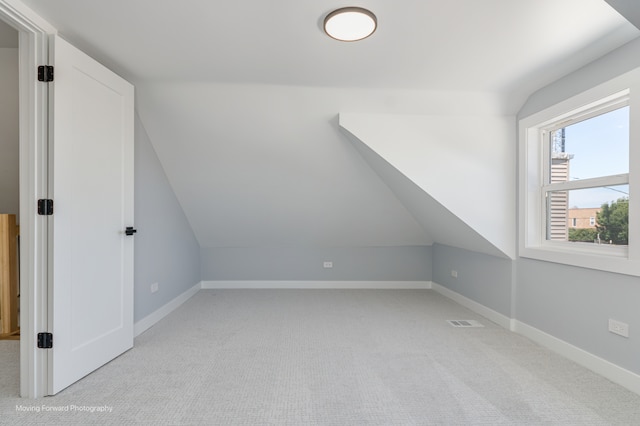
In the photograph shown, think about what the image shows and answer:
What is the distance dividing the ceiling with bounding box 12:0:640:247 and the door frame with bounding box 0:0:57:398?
0.32 meters

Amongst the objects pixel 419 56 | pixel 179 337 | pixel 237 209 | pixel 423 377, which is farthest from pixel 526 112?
pixel 179 337

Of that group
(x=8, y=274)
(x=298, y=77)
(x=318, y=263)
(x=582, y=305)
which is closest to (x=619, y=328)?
(x=582, y=305)

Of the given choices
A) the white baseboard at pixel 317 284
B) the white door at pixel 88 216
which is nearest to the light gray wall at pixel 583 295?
the white baseboard at pixel 317 284

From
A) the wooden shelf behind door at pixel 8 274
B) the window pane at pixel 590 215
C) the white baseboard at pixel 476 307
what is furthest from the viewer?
the white baseboard at pixel 476 307

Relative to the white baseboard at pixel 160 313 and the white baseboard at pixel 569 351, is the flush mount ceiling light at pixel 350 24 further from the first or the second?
the white baseboard at pixel 160 313

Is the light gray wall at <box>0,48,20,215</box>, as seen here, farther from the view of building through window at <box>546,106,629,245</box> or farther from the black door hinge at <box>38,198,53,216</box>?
the view of building through window at <box>546,106,629,245</box>

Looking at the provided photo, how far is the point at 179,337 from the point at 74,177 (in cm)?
165

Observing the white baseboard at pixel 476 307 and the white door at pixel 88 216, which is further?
the white baseboard at pixel 476 307

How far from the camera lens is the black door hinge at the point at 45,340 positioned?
1913 mm

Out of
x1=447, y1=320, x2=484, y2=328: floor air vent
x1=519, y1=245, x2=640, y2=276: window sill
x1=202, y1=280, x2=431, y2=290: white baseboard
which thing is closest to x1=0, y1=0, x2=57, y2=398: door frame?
x1=202, y1=280, x2=431, y2=290: white baseboard

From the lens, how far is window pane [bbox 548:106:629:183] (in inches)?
88.0

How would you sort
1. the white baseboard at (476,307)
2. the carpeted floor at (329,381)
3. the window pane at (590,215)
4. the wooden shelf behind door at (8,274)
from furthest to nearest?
the white baseboard at (476,307) < the wooden shelf behind door at (8,274) < the window pane at (590,215) < the carpeted floor at (329,381)

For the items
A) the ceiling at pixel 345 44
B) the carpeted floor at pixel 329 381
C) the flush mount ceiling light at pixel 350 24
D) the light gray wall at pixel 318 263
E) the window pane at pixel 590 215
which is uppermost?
the ceiling at pixel 345 44

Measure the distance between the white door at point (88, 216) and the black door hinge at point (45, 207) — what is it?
27mm
